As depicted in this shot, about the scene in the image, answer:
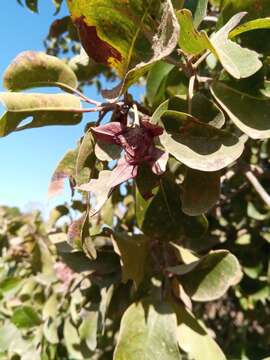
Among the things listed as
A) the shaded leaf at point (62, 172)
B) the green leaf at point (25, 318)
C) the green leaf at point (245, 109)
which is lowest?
the green leaf at point (25, 318)

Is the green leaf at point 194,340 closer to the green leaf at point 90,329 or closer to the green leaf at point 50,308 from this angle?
the green leaf at point 90,329

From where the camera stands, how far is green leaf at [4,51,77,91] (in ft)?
2.80

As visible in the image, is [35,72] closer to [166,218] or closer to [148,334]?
[166,218]

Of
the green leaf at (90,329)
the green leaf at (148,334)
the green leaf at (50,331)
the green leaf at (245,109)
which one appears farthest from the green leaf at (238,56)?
the green leaf at (50,331)

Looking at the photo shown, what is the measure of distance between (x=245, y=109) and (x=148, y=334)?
48 centimetres

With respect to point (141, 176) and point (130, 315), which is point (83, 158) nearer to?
point (141, 176)

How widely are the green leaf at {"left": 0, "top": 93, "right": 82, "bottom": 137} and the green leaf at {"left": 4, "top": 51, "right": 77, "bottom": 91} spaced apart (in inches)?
1.9

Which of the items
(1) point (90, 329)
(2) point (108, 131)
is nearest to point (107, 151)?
(2) point (108, 131)

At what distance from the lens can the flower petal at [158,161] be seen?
0.69 meters

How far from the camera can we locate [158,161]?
2.30 ft

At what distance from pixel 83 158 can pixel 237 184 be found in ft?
3.16

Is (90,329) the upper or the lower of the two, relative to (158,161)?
lower

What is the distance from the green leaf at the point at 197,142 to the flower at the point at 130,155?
3 centimetres

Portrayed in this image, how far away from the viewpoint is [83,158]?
2.72 feet
